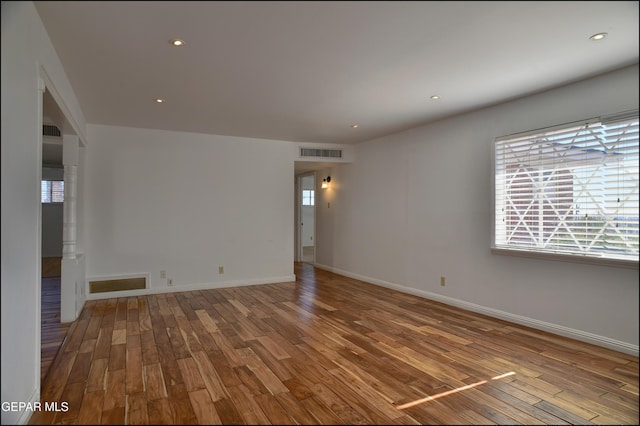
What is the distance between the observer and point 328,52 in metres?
2.79

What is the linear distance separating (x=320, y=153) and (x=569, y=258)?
436 centimetres

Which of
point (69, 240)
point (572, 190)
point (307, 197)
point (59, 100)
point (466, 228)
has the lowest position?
point (69, 240)

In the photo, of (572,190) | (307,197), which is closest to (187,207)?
(572,190)

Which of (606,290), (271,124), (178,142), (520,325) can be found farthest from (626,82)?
(178,142)

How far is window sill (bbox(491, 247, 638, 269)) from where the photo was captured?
2.41 m

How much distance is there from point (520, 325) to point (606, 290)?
1.14 m

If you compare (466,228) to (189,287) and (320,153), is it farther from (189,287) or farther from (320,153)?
(189,287)

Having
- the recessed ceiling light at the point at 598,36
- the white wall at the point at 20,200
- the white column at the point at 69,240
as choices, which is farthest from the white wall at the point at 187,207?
the recessed ceiling light at the point at 598,36

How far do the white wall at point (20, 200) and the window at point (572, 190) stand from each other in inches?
137

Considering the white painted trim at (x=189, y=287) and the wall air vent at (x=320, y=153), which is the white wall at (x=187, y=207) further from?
the wall air vent at (x=320, y=153)

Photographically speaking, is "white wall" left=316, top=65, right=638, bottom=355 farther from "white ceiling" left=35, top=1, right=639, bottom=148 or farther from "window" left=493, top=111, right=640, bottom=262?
"white ceiling" left=35, top=1, right=639, bottom=148

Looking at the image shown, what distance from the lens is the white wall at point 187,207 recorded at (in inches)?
204

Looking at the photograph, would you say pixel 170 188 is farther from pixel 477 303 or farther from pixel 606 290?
pixel 606 290

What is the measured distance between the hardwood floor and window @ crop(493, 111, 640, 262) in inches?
34.6
